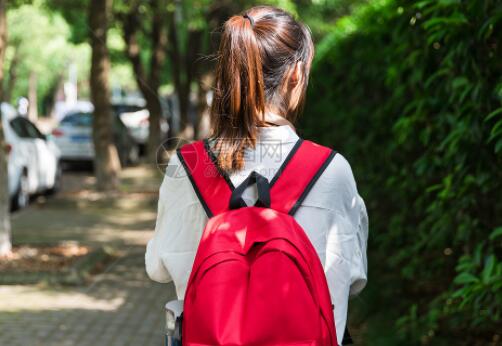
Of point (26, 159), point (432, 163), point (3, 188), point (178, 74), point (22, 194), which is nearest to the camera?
point (432, 163)

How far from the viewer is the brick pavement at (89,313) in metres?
5.95

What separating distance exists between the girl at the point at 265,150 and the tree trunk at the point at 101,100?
11.8m

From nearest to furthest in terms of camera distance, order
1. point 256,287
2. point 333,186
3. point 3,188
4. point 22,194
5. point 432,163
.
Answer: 1. point 256,287
2. point 333,186
3. point 432,163
4. point 3,188
5. point 22,194

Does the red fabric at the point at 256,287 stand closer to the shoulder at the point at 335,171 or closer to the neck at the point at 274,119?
the shoulder at the point at 335,171

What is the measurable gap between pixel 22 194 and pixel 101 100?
2149 millimetres

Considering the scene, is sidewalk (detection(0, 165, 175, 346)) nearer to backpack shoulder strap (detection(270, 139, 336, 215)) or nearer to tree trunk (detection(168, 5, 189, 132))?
backpack shoulder strap (detection(270, 139, 336, 215))

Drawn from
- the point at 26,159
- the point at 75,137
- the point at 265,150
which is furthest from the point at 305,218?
the point at 75,137

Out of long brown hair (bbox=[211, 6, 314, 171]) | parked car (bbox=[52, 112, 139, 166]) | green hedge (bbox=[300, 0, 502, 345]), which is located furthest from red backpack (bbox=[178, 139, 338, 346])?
parked car (bbox=[52, 112, 139, 166])

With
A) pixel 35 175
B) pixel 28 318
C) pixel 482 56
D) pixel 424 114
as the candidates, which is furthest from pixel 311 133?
pixel 482 56

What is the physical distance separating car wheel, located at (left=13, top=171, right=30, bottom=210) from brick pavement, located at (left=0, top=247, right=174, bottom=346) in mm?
5593

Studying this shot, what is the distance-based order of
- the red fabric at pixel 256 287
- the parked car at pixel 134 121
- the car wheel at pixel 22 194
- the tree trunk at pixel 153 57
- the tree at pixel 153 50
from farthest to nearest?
the parked car at pixel 134 121 < the tree trunk at pixel 153 57 < the tree at pixel 153 50 < the car wheel at pixel 22 194 < the red fabric at pixel 256 287

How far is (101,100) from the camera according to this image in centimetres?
1430

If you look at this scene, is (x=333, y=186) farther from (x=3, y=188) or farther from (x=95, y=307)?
(x=3, y=188)

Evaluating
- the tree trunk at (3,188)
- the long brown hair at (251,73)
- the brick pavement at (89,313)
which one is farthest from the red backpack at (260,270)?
the tree trunk at (3,188)
